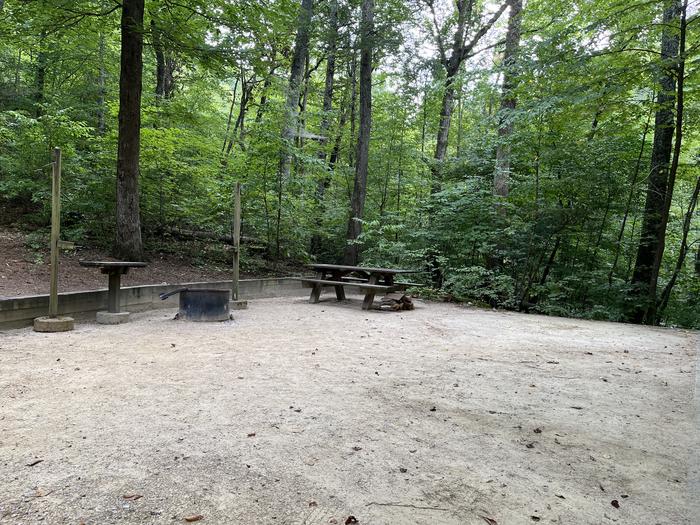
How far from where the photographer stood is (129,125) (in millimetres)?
7230

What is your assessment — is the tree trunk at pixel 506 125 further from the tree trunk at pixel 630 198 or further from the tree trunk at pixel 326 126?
the tree trunk at pixel 326 126

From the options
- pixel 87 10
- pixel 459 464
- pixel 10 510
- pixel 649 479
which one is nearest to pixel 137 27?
pixel 87 10

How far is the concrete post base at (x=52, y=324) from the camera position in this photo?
4.63 m

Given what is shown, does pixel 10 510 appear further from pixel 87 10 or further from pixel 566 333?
pixel 87 10

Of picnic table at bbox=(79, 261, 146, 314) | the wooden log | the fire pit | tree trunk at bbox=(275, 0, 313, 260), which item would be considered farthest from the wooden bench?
picnic table at bbox=(79, 261, 146, 314)

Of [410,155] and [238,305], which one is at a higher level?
[410,155]

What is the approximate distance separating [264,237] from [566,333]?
7.15 meters

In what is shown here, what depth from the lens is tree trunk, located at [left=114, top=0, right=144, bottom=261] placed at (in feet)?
23.6

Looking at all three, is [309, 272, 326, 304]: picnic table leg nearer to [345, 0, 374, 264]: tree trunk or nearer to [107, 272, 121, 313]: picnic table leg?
[345, 0, 374, 264]: tree trunk

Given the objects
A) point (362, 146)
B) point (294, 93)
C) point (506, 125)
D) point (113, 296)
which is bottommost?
point (113, 296)

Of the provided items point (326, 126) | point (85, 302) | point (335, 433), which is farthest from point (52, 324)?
point (326, 126)

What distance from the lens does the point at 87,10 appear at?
7945mm

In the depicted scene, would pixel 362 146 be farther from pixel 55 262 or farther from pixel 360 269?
pixel 55 262

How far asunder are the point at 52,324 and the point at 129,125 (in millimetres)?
3955
